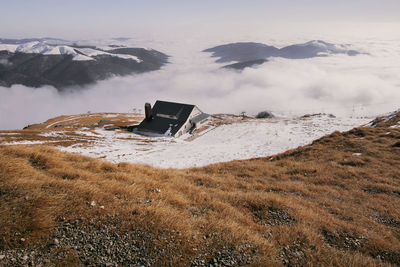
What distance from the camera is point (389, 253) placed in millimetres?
5938

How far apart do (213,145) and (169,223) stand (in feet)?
101

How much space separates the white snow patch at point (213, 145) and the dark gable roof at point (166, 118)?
6.31m

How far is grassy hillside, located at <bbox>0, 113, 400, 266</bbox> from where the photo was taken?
15.9 feet

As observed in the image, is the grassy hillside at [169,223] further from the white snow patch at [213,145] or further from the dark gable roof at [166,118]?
the dark gable roof at [166,118]

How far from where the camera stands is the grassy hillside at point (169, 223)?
191 inches

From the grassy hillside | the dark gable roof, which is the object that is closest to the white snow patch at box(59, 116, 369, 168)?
the dark gable roof

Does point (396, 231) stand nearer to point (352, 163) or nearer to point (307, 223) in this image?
point (307, 223)

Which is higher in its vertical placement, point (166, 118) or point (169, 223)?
point (169, 223)

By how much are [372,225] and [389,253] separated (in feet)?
6.20

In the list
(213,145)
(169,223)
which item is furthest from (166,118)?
(169,223)

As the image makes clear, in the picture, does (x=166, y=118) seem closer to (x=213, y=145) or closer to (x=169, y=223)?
(x=213, y=145)

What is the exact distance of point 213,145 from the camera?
36250 millimetres

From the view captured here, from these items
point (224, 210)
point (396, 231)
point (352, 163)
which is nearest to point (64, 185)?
point (224, 210)

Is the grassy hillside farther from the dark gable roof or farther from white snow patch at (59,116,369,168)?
the dark gable roof
